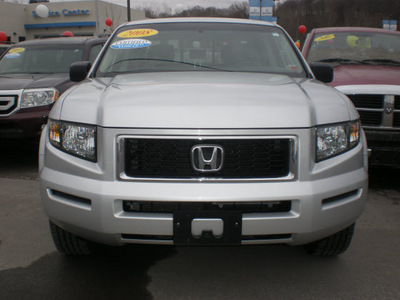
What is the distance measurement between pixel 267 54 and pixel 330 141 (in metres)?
1.45

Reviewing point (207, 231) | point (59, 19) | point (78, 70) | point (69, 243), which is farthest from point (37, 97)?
point (59, 19)

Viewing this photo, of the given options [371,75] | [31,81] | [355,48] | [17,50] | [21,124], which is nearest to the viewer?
[371,75]

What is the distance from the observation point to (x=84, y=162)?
7.81 feet

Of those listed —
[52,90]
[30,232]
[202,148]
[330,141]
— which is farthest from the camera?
[52,90]

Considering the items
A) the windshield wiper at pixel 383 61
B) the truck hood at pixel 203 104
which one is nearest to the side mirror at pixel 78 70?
the truck hood at pixel 203 104

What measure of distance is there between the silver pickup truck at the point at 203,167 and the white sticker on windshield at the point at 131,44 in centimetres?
117

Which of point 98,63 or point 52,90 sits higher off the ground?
point 98,63

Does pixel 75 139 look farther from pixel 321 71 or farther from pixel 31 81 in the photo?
pixel 31 81

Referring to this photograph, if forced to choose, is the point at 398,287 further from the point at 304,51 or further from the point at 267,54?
the point at 304,51

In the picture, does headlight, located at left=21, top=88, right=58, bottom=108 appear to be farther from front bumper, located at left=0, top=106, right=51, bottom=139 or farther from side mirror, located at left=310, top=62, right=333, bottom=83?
side mirror, located at left=310, top=62, right=333, bottom=83

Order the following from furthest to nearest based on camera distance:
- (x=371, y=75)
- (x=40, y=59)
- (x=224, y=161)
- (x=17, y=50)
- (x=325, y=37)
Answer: (x=17, y=50) → (x=40, y=59) → (x=325, y=37) → (x=371, y=75) → (x=224, y=161)

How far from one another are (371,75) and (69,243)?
11.7 feet

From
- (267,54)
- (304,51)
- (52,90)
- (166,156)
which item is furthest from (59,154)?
(304,51)

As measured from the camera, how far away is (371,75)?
187 inches
